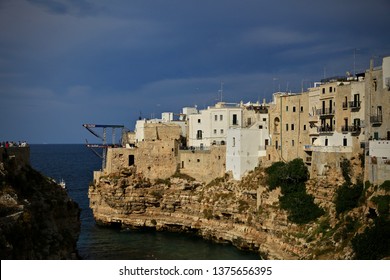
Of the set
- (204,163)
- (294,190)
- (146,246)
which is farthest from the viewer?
(204,163)

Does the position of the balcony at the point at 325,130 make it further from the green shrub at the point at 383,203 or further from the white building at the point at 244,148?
the green shrub at the point at 383,203

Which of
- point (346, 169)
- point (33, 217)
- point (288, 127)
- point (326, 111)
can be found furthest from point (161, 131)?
point (33, 217)

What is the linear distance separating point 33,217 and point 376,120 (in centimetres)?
1333

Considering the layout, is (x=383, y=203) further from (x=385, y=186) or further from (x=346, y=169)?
(x=346, y=169)

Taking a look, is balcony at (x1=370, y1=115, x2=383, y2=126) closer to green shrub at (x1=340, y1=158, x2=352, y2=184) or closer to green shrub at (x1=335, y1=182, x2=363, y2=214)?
green shrub at (x1=340, y1=158, x2=352, y2=184)

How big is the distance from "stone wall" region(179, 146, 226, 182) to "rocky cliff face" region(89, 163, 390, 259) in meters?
0.56

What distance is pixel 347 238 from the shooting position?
19.2 m

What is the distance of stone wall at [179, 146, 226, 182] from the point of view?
31391 millimetres

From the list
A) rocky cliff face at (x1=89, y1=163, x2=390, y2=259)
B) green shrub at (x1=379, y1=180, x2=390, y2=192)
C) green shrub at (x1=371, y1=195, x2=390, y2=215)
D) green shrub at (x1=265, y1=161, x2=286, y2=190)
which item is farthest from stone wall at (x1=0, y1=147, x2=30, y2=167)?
green shrub at (x1=379, y1=180, x2=390, y2=192)

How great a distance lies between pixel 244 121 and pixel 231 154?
5.04 m

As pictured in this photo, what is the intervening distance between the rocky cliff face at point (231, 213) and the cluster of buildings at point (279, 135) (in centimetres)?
89

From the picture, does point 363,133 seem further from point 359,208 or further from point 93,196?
point 93,196

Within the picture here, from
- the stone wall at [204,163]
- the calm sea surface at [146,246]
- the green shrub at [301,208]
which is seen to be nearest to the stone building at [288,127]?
the stone wall at [204,163]

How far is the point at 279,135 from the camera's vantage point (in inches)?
1176
